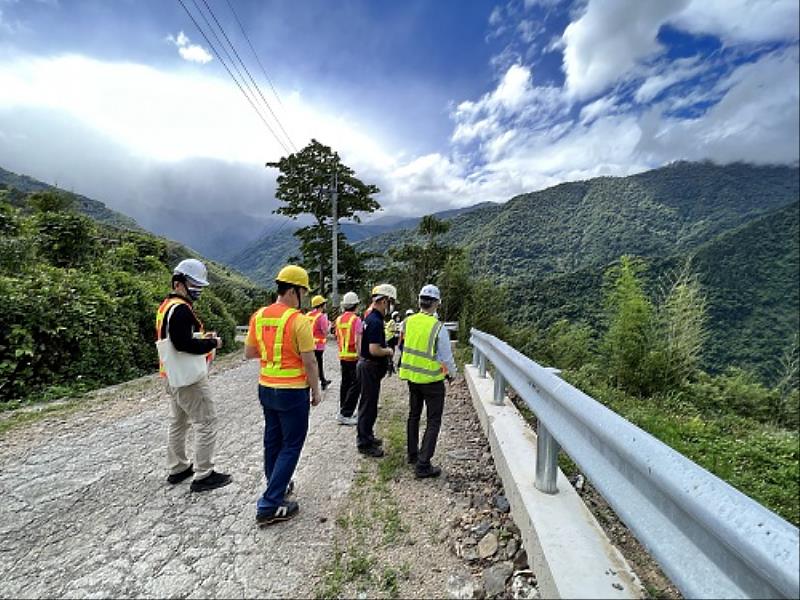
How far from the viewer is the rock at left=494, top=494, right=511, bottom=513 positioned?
310 cm

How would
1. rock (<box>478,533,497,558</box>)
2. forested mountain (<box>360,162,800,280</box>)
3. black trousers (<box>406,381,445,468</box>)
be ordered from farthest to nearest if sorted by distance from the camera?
forested mountain (<box>360,162,800,280</box>) → black trousers (<box>406,381,445,468</box>) → rock (<box>478,533,497,558</box>)

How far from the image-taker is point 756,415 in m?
14.8

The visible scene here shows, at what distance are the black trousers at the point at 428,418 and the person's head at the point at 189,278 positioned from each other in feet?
7.07

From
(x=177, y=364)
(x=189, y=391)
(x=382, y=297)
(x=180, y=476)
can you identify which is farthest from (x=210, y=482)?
(x=382, y=297)

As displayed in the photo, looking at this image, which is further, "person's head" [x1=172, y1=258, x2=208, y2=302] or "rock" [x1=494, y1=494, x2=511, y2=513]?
"person's head" [x1=172, y1=258, x2=208, y2=302]

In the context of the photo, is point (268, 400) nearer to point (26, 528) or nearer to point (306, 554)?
point (306, 554)

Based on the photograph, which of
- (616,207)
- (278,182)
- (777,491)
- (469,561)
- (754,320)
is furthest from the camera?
(616,207)

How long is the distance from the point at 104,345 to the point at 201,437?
6.04 metres

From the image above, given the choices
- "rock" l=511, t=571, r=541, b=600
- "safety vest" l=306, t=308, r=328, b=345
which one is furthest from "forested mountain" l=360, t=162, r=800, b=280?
"rock" l=511, t=571, r=541, b=600

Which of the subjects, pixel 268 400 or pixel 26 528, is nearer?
pixel 26 528

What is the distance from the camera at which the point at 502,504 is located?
124 inches

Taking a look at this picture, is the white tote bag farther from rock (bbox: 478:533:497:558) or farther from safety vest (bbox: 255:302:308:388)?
rock (bbox: 478:533:497:558)

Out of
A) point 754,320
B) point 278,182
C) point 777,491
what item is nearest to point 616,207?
point 754,320

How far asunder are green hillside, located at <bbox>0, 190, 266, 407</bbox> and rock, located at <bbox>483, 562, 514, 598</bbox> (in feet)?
23.8
